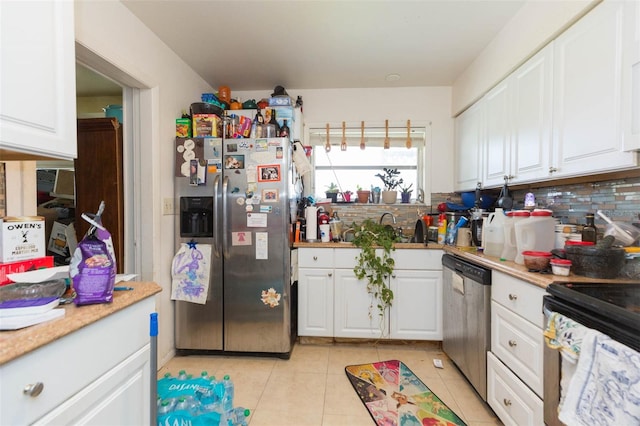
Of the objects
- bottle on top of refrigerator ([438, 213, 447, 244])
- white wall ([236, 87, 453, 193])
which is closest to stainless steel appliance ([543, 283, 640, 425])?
bottle on top of refrigerator ([438, 213, 447, 244])

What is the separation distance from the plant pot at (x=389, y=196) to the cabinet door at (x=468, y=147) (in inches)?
24.8

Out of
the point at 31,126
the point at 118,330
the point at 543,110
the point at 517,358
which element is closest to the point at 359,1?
the point at 543,110

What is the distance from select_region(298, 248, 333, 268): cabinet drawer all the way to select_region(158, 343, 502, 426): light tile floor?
2.45 ft

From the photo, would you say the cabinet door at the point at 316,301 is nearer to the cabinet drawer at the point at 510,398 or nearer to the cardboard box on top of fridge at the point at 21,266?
the cabinet drawer at the point at 510,398

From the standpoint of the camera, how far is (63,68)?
103 centimetres

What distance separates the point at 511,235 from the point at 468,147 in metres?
1.17

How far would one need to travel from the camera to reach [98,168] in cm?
248

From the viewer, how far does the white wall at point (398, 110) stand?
3.02m

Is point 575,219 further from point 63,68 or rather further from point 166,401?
point 63,68

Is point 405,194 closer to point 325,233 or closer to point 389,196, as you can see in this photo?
point 389,196

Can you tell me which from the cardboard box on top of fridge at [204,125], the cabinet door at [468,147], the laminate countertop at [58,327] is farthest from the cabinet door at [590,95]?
the cardboard box on top of fridge at [204,125]

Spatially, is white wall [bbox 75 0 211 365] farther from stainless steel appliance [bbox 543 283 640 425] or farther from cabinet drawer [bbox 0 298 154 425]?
stainless steel appliance [bbox 543 283 640 425]

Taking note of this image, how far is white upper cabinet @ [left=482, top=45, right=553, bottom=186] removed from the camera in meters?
1.66

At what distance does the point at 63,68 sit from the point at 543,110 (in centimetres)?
234
